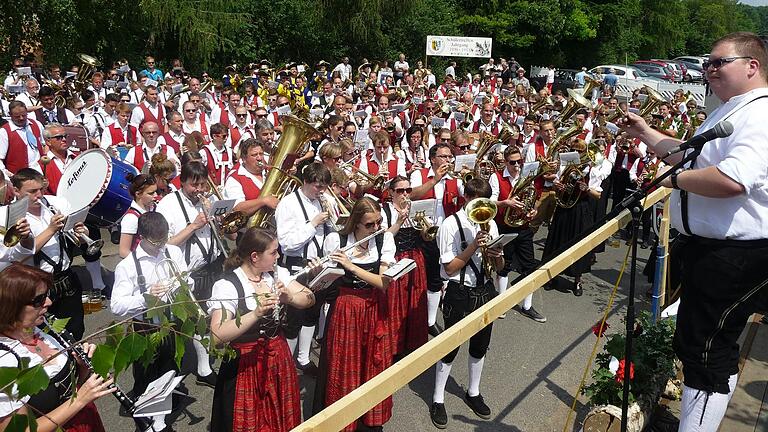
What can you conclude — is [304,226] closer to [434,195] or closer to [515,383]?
[434,195]

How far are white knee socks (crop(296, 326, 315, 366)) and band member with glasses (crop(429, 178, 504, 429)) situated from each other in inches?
54.4

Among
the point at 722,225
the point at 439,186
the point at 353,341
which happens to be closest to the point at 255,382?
the point at 353,341

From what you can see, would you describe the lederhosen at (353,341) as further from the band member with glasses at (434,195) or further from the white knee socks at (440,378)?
the band member with glasses at (434,195)

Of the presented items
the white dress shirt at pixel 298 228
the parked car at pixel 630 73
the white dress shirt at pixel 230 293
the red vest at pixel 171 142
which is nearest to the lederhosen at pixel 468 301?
the white dress shirt at pixel 298 228

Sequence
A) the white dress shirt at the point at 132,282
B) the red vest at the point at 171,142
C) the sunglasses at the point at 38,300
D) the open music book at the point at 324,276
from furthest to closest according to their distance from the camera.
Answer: the red vest at the point at 171,142 < the white dress shirt at the point at 132,282 < the open music book at the point at 324,276 < the sunglasses at the point at 38,300

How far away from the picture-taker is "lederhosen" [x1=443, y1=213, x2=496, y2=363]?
493 centimetres

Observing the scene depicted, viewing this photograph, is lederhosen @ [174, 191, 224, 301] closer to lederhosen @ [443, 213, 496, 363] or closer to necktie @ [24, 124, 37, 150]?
lederhosen @ [443, 213, 496, 363]

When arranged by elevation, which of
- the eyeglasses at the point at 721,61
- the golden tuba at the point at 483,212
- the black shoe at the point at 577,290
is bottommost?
the black shoe at the point at 577,290

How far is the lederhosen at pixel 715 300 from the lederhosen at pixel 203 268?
12.6ft

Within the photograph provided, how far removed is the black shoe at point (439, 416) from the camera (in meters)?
4.93

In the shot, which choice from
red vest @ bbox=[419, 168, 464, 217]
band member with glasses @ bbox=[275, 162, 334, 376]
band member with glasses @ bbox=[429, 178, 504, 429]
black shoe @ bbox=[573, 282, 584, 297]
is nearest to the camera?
band member with glasses @ bbox=[429, 178, 504, 429]

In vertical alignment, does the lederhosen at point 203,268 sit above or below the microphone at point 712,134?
below

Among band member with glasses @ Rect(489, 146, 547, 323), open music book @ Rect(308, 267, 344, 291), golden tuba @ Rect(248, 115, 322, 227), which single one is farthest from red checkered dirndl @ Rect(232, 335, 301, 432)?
band member with glasses @ Rect(489, 146, 547, 323)

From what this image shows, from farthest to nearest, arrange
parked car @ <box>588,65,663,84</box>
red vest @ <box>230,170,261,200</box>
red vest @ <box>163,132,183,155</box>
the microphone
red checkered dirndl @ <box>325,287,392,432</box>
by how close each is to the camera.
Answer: parked car @ <box>588,65,663,84</box>, red vest @ <box>163,132,183,155</box>, red vest @ <box>230,170,261,200</box>, red checkered dirndl @ <box>325,287,392,432</box>, the microphone
